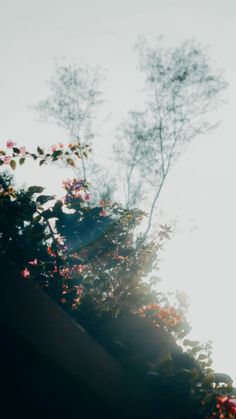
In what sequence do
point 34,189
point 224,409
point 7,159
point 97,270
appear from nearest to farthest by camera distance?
1. point 224,409
2. point 34,189
3. point 7,159
4. point 97,270

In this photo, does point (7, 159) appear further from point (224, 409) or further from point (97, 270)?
point (224, 409)

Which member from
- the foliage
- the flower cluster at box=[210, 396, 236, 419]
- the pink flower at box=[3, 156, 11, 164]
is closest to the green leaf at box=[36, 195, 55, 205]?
the foliage

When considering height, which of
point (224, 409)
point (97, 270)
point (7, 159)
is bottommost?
point (224, 409)

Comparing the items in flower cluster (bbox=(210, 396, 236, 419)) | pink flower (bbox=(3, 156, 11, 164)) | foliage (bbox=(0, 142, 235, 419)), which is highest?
pink flower (bbox=(3, 156, 11, 164))

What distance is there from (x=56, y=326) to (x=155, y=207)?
13.2 meters

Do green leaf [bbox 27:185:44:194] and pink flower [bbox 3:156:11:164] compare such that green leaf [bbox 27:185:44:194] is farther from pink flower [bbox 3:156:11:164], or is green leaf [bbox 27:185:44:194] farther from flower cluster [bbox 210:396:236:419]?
flower cluster [bbox 210:396:236:419]

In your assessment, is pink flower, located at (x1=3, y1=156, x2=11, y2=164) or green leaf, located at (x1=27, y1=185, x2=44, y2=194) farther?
pink flower, located at (x1=3, y1=156, x2=11, y2=164)

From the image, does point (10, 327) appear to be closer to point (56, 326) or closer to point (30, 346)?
point (30, 346)

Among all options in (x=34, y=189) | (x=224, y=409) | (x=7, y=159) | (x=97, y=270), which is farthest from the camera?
(x=97, y=270)

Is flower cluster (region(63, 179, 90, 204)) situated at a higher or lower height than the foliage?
higher

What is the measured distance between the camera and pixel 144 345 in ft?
10.8

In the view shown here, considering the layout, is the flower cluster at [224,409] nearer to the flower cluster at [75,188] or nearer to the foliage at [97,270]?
the foliage at [97,270]

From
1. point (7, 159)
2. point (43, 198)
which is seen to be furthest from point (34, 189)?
point (7, 159)

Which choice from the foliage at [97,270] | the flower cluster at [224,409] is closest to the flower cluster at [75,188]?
the foliage at [97,270]
